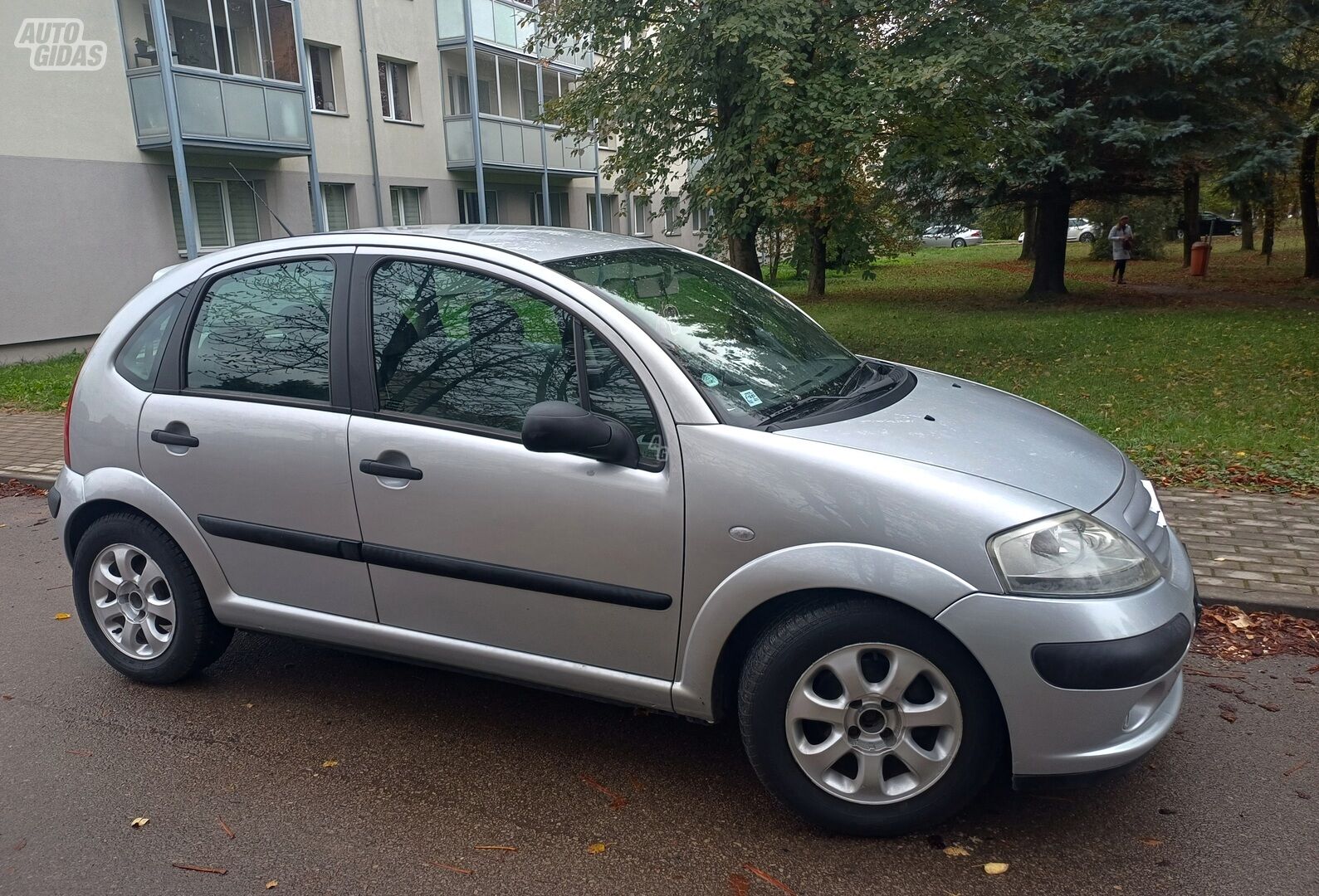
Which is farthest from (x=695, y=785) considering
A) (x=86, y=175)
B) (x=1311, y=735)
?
(x=86, y=175)

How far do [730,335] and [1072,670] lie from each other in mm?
1600

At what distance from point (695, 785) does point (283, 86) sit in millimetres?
20702

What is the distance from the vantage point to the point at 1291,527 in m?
5.70

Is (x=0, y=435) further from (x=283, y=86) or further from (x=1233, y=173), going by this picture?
(x=1233, y=173)

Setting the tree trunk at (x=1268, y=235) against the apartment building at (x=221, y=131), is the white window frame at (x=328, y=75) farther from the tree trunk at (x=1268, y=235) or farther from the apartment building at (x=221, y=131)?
the tree trunk at (x=1268, y=235)

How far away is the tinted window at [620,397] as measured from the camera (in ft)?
10.4

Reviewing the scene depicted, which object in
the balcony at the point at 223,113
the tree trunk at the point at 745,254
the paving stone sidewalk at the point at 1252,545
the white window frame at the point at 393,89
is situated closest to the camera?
the paving stone sidewalk at the point at 1252,545

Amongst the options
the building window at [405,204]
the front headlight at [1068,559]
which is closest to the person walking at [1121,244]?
the building window at [405,204]

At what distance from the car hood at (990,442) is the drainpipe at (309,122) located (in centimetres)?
1998

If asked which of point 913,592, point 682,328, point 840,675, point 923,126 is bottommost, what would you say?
point 840,675

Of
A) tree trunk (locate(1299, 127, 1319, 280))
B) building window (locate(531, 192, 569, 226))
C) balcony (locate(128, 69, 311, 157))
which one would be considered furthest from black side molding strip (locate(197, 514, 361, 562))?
building window (locate(531, 192, 569, 226))

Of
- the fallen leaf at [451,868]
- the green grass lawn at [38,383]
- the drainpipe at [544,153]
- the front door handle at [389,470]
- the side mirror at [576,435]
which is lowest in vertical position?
the fallen leaf at [451,868]

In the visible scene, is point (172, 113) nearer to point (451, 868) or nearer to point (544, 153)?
point (544, 153)

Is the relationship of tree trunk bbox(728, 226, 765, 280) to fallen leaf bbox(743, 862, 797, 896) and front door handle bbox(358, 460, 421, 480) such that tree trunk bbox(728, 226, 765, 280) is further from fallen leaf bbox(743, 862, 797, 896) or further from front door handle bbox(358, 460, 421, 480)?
fallen leaf bbox(743, 862, 797, 896)
